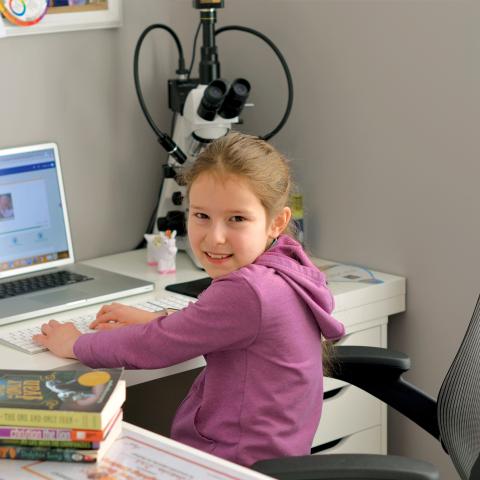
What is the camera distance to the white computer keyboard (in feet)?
6.06

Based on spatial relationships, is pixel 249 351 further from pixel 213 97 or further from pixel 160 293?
pixel 213 97

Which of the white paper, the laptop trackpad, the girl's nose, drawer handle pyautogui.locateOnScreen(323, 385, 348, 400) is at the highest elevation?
the girl's nose

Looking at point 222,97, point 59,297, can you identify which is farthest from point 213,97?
point 59,297

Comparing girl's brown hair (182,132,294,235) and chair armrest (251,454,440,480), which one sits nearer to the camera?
chair armrest (251,454,440,480)

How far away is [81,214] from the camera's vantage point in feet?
8.25

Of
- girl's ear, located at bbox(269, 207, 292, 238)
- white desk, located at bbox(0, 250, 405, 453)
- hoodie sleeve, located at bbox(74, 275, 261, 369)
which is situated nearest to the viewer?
hoodie sleeve, located at bbox(74, 275, 261, 369)

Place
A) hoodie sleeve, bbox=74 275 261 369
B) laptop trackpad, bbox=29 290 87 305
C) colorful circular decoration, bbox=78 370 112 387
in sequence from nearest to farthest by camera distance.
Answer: colorful circular decoration, bbox=78 370 112 387 < hoodie sleeve, bbox=74 275 261 369 < laptop trackpad, bbox=29 290 87 305

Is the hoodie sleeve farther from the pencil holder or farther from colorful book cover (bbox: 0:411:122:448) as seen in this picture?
the pencil holder

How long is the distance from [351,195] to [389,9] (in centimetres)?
45

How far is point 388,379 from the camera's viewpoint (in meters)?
1.81

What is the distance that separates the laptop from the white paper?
786mm

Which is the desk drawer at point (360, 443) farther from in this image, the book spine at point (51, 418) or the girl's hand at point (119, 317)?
the book spine at point (51, 418)

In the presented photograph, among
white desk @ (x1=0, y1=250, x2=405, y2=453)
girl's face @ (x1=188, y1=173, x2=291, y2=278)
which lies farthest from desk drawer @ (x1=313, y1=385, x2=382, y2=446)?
girl's face @ (x1=188, y1=173, x2=291, y2=278)

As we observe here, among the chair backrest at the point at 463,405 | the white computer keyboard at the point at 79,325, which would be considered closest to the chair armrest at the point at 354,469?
the chair backrest at the point at 463,405
